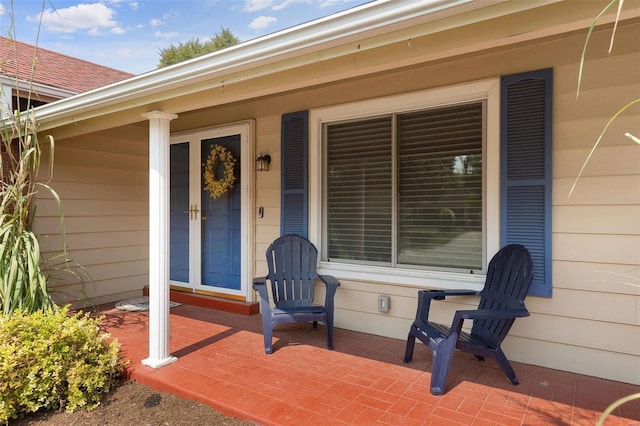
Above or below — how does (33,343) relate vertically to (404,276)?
below

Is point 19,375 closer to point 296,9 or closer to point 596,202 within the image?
point 596,202

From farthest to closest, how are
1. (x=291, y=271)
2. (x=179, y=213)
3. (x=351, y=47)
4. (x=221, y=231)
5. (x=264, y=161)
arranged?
(x=179, y=213), (x=221, y=231), (x=264, y=161), (x=291, y=271), (x=351, y=47)

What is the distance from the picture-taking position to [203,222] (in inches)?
184

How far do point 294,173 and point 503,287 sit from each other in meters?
2.17

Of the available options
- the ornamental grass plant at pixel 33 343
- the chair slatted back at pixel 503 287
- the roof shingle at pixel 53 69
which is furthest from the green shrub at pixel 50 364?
the chair slatted back at pixel 503 287

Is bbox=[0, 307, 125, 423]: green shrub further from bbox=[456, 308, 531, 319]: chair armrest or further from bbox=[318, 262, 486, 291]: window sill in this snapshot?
bbox=[456, 308, 531, 319]: chair armrest

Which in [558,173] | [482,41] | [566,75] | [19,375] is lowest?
[19,375]

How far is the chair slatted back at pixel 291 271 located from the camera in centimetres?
356

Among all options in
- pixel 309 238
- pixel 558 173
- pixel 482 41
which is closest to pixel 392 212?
pixel 309 238

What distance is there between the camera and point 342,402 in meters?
2.33

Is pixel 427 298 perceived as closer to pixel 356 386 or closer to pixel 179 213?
pixel 356 386

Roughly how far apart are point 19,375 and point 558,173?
3697 mm

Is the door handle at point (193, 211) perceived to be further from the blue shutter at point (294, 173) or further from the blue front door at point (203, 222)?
the blue shutter at point (294, 173)

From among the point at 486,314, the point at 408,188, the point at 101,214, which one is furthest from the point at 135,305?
the point at 486,314
